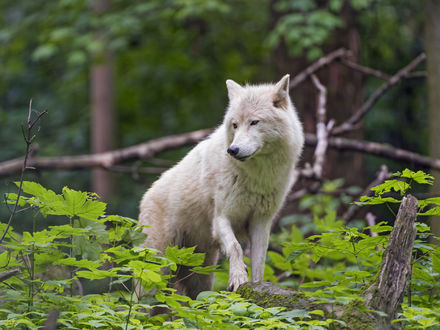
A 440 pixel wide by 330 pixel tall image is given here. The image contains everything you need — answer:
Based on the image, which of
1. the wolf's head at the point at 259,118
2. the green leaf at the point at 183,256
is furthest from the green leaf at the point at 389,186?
the wolf's head at the point at 259,118

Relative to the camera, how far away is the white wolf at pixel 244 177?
4855 mm

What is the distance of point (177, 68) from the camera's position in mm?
14484

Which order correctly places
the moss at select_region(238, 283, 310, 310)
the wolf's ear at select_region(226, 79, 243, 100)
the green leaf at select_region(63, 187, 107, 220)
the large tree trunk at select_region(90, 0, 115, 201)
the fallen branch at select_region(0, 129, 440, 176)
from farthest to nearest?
1. the large tree trunk at select_region(90, 0, 115, 201)
2. the fallen branch at select_region(0, 129, 440, 176)
3. the wolf's ear at select_region(226, 79, 243, 100)
4. the moss at select_region(238, 283, 310, 310)
5. the green leaf at select_region(63, 187, 107, 220)

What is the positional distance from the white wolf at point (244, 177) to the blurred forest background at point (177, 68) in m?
2.90

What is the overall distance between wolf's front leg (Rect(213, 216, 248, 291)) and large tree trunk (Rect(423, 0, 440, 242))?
3.06 meters

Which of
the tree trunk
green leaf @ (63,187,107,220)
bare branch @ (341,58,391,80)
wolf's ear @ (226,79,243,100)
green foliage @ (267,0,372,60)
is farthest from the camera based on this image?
the tree trunk

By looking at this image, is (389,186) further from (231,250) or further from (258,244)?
(258,244)

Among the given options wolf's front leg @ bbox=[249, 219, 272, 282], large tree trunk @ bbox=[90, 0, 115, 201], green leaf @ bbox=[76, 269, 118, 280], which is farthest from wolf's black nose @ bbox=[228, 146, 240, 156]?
large tree trunk @ bbox=[90, 0, 115, 201]

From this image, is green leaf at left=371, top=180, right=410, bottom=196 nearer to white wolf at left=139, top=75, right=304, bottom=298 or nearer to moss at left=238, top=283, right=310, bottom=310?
moss at left=238, top=283, right=310, bottom=310

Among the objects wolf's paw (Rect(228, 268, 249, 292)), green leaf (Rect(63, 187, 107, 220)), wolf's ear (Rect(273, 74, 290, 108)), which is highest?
wolf's ear (Rect(273, 74, 290, 108))

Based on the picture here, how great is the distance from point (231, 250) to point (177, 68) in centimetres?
1048

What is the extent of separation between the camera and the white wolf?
15.9 feet

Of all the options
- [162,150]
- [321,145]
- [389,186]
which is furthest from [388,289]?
[162,150]

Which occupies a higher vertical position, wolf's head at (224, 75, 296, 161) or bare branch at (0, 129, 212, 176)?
wolf's head at (224, 75, 296, 161)
